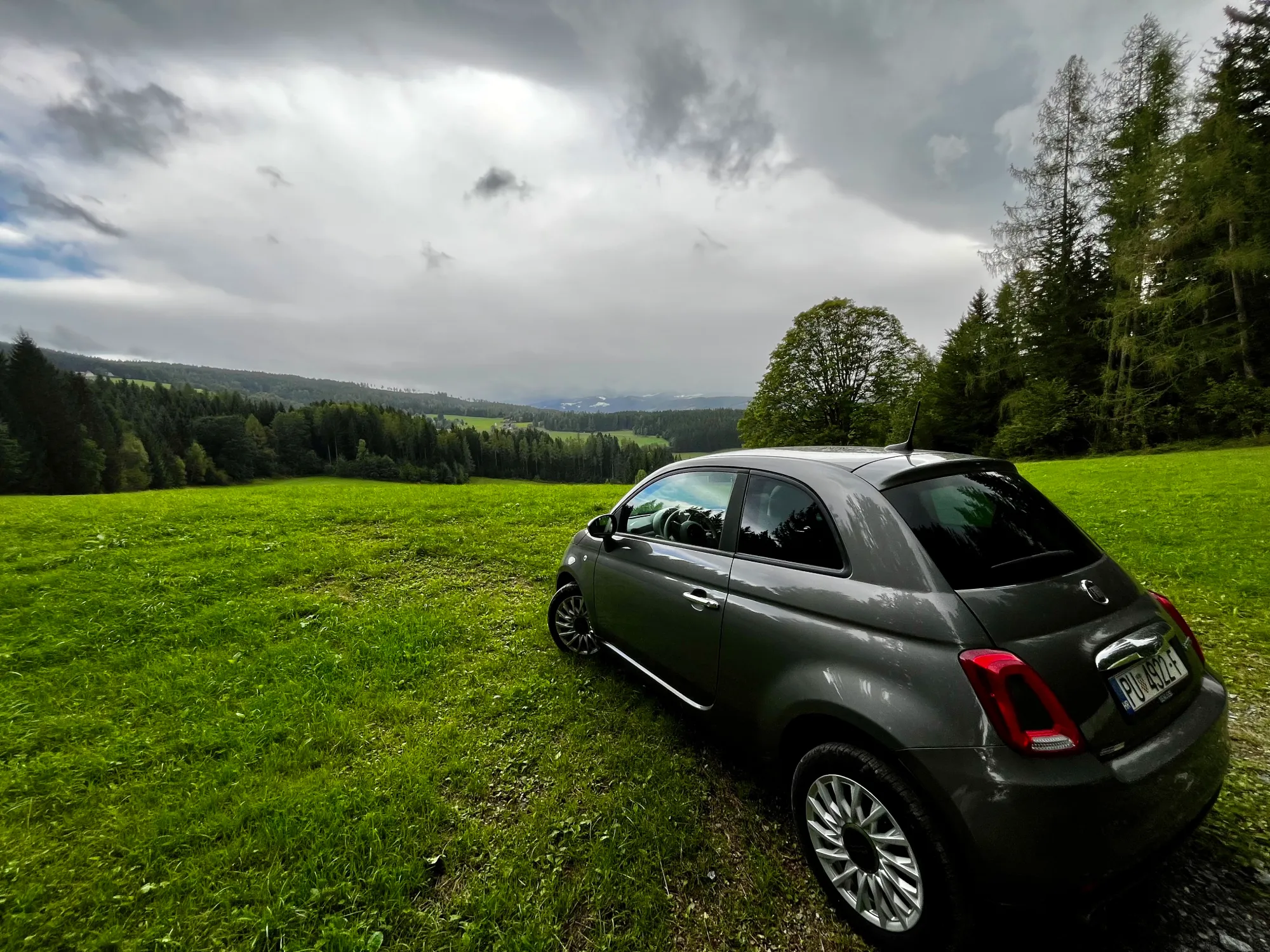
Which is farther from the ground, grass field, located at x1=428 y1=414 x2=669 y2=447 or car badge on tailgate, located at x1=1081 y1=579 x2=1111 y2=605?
car badge on tailgate, located at x1=1081 y1=579 x2=1111 y2=605

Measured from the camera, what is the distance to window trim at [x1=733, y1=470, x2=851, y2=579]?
239 centimetres

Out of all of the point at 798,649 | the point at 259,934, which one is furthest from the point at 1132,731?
the point at 259,934

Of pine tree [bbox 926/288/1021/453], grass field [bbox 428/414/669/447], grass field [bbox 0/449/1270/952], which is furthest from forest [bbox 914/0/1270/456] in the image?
grass field [bbox 428/414/669/447]

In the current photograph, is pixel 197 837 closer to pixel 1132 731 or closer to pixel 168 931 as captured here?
pixel 168 931

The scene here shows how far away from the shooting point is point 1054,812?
1714mm

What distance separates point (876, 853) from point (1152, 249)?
97.0ft

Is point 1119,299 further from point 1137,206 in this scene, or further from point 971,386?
point 971,386

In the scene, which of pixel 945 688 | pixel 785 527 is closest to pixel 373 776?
pixel 785 527

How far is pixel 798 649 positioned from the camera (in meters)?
2.40

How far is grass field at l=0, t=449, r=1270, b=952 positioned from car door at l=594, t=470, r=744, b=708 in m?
0.65

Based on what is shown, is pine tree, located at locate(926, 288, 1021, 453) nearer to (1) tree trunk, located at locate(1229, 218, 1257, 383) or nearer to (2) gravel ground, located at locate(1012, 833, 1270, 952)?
(1) tree trunk, located at locate(1229, 218, 1257, 383)

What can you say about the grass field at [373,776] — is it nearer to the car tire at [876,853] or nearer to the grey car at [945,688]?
the car tire at [876,853]

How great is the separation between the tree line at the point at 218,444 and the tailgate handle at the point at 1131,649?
5686 cm

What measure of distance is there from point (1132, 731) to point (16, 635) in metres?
8.63
